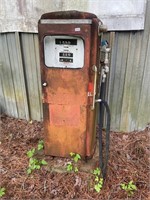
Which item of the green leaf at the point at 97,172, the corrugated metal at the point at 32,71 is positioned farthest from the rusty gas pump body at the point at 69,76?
the corrugated metal at the point at 32,71

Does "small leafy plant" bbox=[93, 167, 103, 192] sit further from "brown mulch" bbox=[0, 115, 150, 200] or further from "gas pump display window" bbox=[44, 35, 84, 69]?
"gas pump display window" bbox=[44, 35, 84, 69]

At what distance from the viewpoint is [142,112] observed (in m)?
2.92

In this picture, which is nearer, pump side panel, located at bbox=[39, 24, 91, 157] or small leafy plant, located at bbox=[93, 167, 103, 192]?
pump side panel, located at bbox=[39, 24, 91, 157]

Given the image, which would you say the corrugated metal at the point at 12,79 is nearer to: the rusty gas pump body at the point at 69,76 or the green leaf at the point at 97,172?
the rusty gas pump body at the point at 69,76

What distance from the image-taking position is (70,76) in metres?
2.01

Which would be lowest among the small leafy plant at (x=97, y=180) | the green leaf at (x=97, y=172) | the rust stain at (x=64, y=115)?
the small leafy plant at (x=97, y=180)

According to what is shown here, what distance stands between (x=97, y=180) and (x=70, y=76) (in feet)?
3.79

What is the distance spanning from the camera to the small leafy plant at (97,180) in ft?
7.24

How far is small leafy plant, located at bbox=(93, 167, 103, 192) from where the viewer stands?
2207 mm

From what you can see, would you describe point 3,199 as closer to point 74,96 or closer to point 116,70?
point 74,96

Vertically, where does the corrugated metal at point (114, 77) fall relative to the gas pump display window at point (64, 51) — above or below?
below

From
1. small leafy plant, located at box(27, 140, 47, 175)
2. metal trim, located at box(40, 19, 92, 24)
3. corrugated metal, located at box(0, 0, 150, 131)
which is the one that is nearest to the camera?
metal trim, located at box(40, 19, 92, 24)

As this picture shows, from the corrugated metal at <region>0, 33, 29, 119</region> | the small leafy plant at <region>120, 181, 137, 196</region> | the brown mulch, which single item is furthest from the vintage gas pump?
the corrugated metal at <region>0, 33, 29, 119</region>

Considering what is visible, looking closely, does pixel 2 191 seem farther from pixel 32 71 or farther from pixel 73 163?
pixel 32 71
